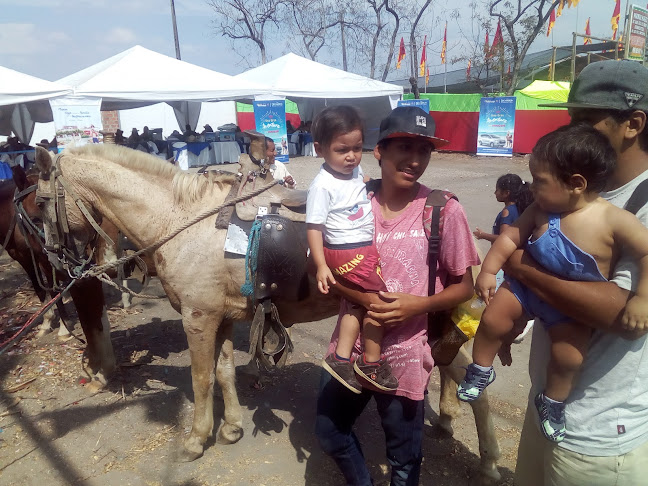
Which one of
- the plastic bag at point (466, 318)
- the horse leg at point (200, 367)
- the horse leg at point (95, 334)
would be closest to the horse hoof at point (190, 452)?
the horse leg at point (200, 367)

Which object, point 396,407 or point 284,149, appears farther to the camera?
point 284,149

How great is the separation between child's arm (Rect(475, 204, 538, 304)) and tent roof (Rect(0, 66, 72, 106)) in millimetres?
10566

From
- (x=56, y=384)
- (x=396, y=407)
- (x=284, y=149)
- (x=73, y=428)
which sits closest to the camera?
(x=396, y=407)

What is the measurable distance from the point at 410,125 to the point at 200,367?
6.78 ft

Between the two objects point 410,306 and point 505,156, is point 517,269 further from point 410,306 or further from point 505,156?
point 505,156

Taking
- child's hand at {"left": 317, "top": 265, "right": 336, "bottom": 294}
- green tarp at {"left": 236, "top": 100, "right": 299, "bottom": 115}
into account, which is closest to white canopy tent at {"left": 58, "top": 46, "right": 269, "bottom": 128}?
child's hand at {"left": 317, "top": 265, "right": 336, "bottom": 294}

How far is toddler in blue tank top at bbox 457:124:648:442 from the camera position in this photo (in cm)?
140

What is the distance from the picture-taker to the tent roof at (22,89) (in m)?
9.24

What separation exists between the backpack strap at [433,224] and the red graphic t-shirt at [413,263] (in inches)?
0.8

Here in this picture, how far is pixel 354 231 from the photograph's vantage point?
2021 millimetres

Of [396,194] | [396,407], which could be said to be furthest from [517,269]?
[396,407]

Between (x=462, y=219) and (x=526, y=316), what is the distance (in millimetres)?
448

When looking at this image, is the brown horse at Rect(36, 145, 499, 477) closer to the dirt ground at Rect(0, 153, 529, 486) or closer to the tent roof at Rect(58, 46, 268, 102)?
the dirt ground at Rect(0, 153, 529, 486)

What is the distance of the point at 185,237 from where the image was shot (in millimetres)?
2785
